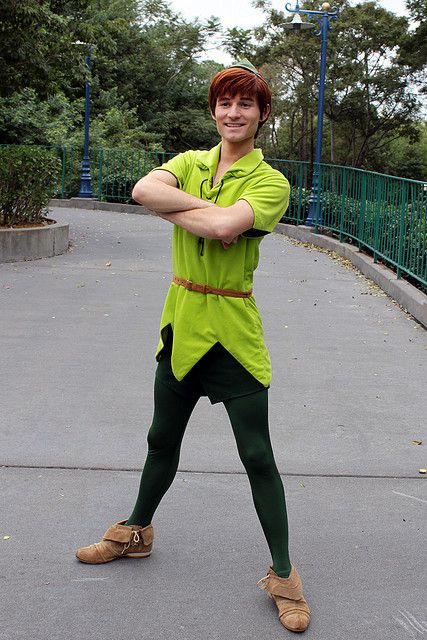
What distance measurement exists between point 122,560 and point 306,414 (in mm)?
2374

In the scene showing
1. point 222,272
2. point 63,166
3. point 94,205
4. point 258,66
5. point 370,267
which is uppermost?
point 258,66

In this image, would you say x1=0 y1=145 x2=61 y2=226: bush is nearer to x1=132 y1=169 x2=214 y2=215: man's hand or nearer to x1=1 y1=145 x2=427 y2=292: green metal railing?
x1=1 y1=145 x2=427 y2=292: green metal railing

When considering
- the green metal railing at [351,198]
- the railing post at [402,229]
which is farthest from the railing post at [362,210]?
the railing post at [402,229]

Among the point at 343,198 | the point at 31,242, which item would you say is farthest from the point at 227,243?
the point at 343,198

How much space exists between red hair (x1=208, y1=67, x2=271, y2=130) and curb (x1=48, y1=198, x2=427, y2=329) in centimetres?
602

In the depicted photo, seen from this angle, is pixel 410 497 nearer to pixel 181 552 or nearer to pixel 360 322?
pixel 181 552

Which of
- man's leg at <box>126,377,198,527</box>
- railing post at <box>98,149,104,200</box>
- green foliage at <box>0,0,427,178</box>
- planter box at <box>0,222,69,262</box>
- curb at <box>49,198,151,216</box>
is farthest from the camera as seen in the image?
green foliage at <box>0,0,427,178</box>

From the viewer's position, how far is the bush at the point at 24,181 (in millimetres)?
12648

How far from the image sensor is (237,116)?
3326 millimetres

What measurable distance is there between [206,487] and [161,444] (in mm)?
1056

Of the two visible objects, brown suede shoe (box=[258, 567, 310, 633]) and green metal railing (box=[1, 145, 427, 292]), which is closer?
brown suede shoe (box=[258, 567, 310, 633])

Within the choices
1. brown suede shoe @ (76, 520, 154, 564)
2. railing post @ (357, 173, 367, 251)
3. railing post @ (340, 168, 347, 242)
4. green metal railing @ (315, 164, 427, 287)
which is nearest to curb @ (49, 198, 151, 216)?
green metal railing @ (315, 164, 427, 287)

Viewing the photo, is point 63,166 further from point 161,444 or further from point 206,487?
point 161,444

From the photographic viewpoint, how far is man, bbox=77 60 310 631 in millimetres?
3314
